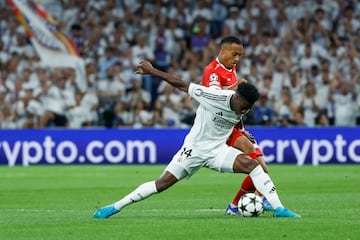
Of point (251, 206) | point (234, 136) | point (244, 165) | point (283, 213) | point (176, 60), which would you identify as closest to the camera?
point (283, 213)

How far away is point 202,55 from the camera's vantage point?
31031 mm

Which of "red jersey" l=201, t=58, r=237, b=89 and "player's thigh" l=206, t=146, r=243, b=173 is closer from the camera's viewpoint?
"player's thigh" l=206, t=146, r=243, b=173

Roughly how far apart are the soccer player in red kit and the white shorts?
3.37ft

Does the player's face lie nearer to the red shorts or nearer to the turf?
the red shorts

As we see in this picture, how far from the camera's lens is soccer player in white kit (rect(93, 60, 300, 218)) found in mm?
12609

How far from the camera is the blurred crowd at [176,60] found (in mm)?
28766

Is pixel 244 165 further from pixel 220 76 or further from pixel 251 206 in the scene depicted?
pixel 220 76

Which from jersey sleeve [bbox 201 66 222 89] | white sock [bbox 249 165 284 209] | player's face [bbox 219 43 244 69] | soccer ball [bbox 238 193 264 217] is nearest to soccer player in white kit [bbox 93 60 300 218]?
white sock [bbox 249 165 284 209]

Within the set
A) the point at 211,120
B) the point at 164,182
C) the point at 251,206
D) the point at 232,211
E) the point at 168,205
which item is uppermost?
the point at 211,120

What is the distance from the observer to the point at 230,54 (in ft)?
47.0

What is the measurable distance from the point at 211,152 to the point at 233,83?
2.04 m

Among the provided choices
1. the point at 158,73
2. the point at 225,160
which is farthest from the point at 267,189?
the point at 158,73

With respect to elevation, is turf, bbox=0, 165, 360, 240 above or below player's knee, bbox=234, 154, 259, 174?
below

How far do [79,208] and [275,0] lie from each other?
17.8 m
